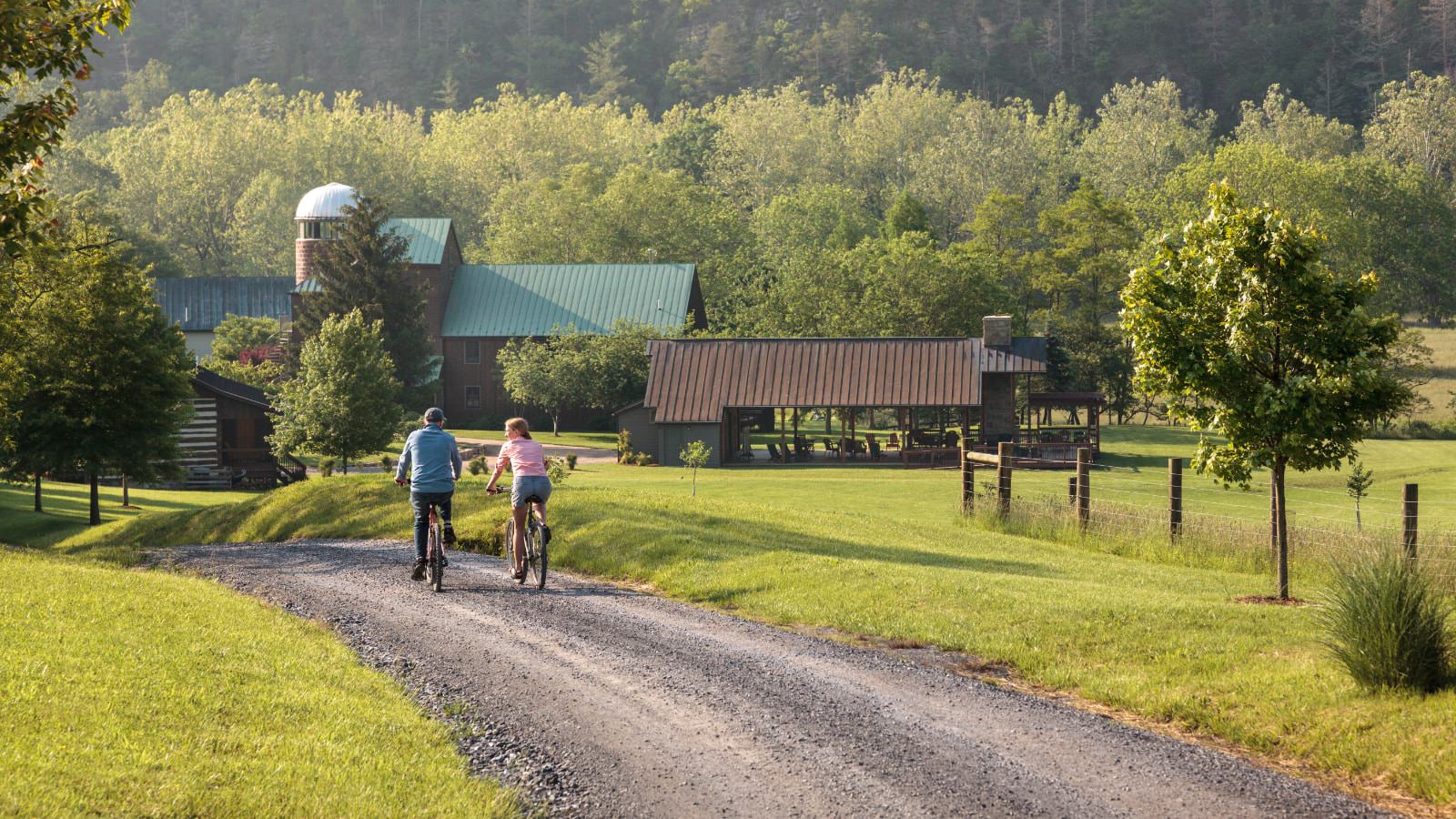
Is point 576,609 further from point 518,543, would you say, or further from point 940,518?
point 940,518

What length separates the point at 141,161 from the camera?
5054 inches

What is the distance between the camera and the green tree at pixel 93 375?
32.8 meters

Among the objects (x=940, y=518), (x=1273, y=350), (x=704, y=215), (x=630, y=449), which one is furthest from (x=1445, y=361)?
(x=1273, y=350)

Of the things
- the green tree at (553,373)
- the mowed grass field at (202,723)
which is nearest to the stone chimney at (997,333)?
the green tree at (553,373)

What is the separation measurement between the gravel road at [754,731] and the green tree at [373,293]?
2349 inches

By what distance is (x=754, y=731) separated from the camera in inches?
381

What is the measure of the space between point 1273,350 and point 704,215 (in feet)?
280

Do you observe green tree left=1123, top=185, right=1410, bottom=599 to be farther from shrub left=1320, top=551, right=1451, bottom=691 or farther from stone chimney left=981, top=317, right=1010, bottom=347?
stone chimney left=981, top=317, right=1010, bottom=347

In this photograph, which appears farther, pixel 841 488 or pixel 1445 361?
pixel 1445 361

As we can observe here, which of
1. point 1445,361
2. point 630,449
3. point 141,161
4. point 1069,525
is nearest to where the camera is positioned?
point 1069,525

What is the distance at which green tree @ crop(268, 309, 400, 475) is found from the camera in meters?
44.9

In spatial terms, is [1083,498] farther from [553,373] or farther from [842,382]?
[553,373]

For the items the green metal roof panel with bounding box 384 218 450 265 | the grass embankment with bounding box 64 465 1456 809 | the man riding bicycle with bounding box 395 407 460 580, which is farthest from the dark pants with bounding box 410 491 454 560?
the green metal roof panel with bounding box 384 218 450 265

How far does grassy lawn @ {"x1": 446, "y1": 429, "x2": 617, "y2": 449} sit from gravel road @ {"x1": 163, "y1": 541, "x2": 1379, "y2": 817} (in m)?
53.8
